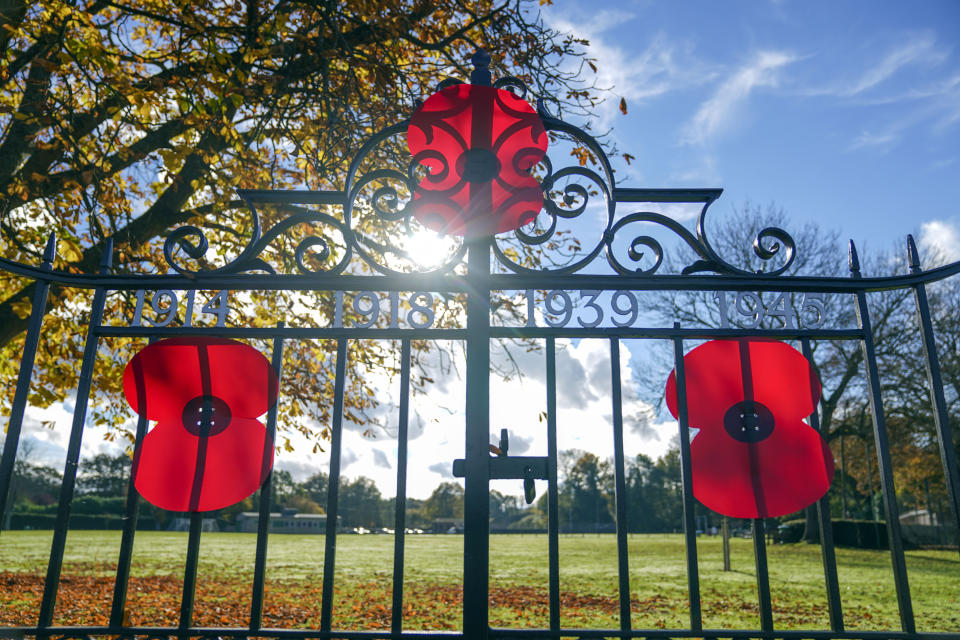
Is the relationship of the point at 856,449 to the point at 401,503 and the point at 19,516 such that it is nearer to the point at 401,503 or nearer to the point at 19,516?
the point at 401,503

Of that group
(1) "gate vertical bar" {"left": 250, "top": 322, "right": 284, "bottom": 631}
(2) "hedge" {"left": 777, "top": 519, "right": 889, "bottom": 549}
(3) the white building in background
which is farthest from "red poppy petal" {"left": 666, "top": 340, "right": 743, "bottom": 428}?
(3) the white building in background

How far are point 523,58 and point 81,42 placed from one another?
4474 millimetres

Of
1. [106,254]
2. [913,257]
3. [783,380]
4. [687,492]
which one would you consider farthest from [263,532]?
[913,257]

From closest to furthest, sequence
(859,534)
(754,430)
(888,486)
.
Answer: (888,486) → (754,430) → (859,534)

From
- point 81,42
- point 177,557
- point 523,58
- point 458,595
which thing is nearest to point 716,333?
point 523,58

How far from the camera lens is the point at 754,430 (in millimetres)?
3525

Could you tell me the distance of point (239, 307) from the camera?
28.6 feet

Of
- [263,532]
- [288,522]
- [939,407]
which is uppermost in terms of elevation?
[939,407]

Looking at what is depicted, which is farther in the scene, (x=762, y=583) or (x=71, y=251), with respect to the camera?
(x=71, y=251)

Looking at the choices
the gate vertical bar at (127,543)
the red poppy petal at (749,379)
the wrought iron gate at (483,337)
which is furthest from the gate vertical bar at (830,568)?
the gate vertical bar at (127,543)

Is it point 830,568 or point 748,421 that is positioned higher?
point 748,421

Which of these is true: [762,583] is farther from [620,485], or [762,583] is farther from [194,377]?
[194,377]

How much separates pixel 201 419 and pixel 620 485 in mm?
2353

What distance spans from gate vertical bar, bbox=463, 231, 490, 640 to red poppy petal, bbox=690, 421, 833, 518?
3.83 ft
